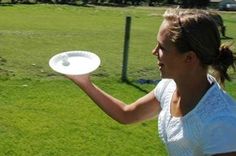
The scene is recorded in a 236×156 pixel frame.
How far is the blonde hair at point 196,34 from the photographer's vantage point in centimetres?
225

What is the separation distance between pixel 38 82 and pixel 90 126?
2.47 metres

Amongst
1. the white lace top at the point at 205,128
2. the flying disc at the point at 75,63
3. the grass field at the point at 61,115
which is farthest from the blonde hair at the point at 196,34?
the grass field at the point at 61,115

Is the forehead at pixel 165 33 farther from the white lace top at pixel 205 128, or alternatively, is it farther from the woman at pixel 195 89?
the white lace top at pixel 205 128

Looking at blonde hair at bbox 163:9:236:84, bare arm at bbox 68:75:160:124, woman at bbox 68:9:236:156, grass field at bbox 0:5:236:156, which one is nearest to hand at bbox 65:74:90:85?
bare arm at bbox 68:75:160:124

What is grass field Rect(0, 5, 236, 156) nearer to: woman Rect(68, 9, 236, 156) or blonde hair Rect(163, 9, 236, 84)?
woman Rect(68, 9, 236, 156)

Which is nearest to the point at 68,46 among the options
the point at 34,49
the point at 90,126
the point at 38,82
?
the point at 34,49

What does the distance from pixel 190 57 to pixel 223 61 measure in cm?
23

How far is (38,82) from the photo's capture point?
28.8 ft

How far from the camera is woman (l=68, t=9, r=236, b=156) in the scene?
7.22ft

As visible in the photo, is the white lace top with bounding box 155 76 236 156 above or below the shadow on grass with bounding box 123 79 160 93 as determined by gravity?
above

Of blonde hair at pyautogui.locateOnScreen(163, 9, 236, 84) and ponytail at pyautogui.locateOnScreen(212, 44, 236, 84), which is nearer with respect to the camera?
blonde hair at pyautogui.locateOnScreen(163, 9, 236, 84)

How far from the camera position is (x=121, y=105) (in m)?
3.01

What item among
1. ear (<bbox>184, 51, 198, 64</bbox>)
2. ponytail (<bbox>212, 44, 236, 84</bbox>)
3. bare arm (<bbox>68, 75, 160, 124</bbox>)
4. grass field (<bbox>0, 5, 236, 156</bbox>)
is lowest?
grass field (<bbox>0, 5, 236, 156</bbox>)

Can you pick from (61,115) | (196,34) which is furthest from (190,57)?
(61,115)
